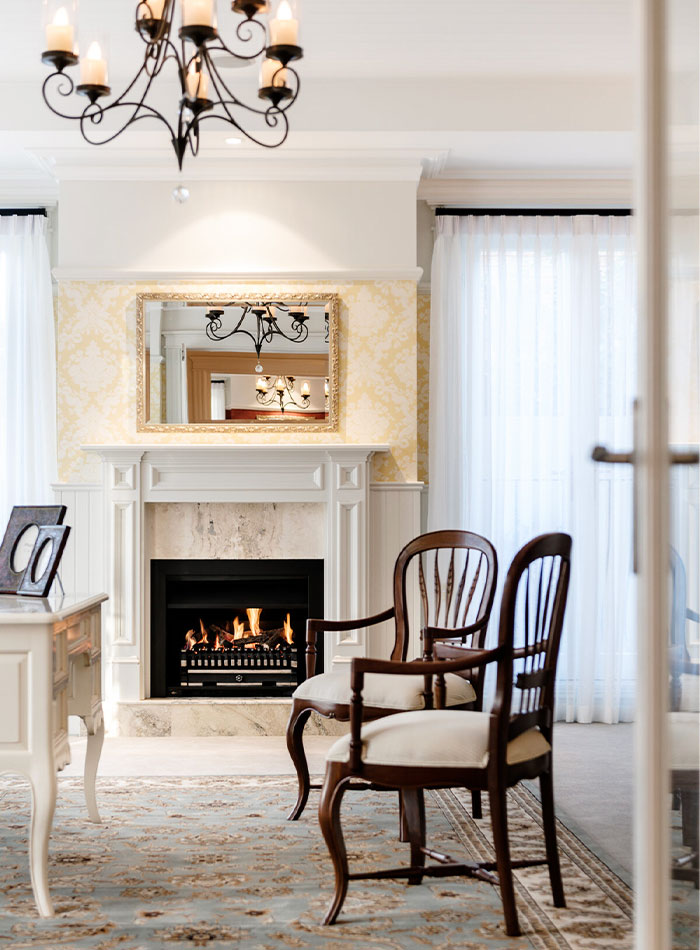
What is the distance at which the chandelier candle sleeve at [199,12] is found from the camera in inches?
95.2

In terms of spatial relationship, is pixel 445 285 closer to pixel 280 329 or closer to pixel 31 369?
pixel 280 329

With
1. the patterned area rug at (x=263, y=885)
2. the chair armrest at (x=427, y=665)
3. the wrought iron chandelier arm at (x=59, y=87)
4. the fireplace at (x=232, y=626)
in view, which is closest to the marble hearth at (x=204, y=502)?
the fireplace at (x=232, y=626)

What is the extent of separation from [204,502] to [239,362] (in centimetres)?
73

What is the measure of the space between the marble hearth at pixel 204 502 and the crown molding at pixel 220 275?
2.82 feet

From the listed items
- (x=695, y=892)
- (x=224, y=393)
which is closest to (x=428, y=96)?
(x=224, y=393)

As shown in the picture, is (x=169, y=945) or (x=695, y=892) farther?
(x=169, y=945)

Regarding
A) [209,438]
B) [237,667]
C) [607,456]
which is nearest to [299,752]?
[237,667]

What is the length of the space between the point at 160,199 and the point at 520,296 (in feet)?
6.28

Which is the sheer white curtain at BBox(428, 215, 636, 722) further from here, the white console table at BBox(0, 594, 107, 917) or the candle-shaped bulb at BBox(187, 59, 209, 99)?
the white console table at BBox(0, 594, 107, 917)

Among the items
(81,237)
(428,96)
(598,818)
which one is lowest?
(598,818)

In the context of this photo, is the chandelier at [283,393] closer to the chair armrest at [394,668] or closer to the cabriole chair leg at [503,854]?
the chair armrest at [394,668]

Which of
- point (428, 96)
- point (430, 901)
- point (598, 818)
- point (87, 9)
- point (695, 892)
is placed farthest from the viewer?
point (428, 96)

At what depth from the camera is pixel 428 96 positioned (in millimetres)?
4609

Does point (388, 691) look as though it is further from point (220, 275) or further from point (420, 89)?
point (420, 89)
